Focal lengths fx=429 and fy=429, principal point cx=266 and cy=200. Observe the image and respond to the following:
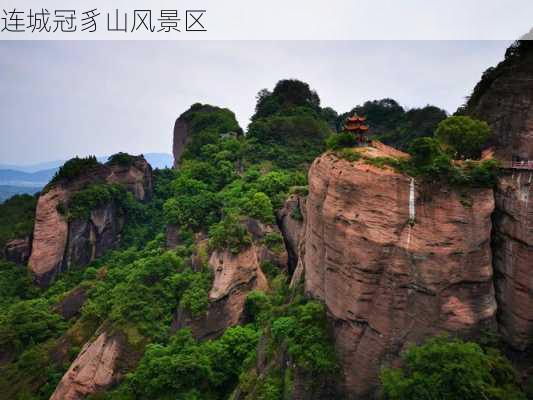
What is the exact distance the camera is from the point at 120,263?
137 feet

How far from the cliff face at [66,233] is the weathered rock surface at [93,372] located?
17.3 metres

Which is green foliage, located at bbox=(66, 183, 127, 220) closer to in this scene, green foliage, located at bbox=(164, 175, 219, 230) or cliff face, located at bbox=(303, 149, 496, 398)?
green foliage, located at bbox=(164, 175, 219, 230)

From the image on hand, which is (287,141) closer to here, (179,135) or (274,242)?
(274,242)

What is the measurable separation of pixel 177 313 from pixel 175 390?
589 cm

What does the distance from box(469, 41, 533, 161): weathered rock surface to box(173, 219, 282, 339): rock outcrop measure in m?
16.5

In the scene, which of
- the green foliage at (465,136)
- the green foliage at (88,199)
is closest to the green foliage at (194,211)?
the green foliage at (88,199)

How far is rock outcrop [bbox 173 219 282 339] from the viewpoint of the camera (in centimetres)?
2748

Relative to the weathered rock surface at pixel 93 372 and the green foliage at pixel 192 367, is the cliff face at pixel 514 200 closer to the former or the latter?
the green foliage at pixel 192 367

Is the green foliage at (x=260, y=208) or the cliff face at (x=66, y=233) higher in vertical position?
the green foliage at (x=260, y=208)

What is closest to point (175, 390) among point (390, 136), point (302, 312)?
point (302, 312)

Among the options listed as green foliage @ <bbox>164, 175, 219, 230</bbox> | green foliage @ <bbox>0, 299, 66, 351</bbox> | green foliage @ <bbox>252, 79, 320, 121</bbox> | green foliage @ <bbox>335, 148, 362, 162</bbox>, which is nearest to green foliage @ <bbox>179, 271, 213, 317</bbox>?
green foliage @ <bbox>164, 175, 219, 230</bbox>

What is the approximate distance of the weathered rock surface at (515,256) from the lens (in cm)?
1728

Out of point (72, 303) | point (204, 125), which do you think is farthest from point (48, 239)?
point (204, 125)

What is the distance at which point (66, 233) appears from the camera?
1714 inches
